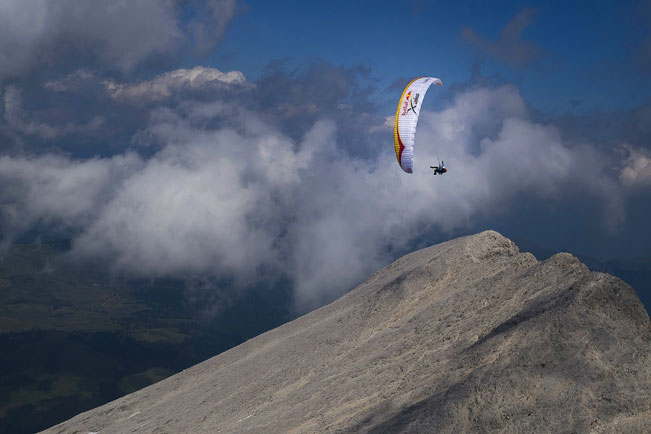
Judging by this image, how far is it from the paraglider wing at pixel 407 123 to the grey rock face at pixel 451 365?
12.1 meters

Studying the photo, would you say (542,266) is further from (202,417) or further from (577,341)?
(202,417)

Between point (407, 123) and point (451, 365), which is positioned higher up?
point (407, 123)

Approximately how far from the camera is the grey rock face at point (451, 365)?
2620 centimetres

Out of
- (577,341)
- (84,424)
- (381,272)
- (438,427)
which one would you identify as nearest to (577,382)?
(577,341)

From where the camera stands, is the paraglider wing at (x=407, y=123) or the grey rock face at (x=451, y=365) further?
the paraglider wing at (x=407, y=123)

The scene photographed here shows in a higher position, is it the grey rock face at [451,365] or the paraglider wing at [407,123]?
the paraglider wing at [407,123]

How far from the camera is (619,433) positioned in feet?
78.2

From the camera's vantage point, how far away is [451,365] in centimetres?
3269

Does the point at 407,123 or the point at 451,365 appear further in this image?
the point at 407,123

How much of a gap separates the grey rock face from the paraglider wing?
12112 millimetres

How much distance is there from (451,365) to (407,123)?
24396mm

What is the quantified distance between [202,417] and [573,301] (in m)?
33.2

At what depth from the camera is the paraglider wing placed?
47312 mm

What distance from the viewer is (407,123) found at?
1881 inches
